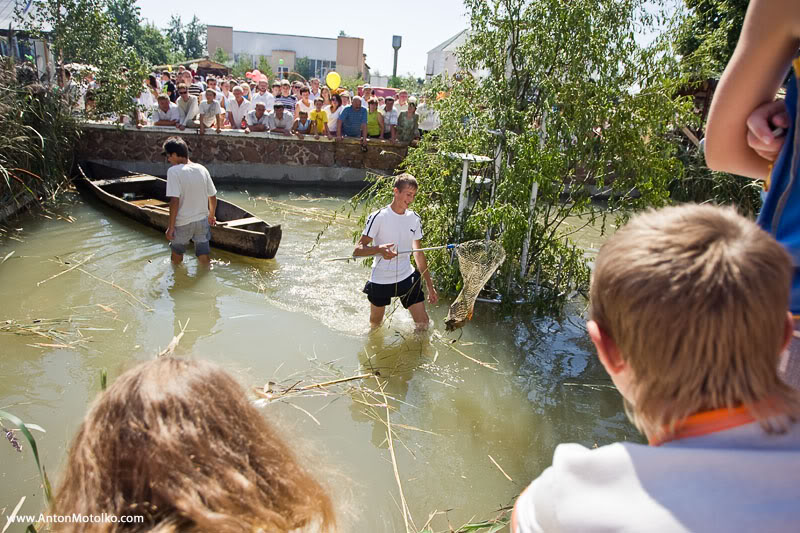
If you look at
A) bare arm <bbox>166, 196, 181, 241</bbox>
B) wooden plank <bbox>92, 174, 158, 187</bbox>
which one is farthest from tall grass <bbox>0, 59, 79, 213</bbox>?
bare arm <bbox>166, 196, 181, 241</bbox>

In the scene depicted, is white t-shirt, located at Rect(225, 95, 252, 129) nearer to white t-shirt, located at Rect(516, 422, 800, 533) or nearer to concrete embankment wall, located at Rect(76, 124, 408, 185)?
concrete embankment wall, located at Rect(76, 124, 408, 185)

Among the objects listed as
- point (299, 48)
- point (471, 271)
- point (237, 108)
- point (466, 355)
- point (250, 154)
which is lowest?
point (466, 355)

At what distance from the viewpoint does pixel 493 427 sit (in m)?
4.99

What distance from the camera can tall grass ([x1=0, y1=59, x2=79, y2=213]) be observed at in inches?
376

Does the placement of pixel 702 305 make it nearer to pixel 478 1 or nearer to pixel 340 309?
pixel 478 1

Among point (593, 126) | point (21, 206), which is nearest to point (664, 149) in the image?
point (593, 126)

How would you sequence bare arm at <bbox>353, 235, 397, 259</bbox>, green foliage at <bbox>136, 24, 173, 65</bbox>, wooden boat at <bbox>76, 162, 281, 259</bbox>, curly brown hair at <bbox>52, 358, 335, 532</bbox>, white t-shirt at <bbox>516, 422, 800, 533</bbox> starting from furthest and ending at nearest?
green foliage at <bbox>136, 24, 173, 65</bbox> → wooden boat at <bbox>76, 162, 281, 259</bbox> → bare arm at <bbox>353, 235, 397, 259</bbox> → curly brown hair at <bbox>52, 358, 335, 532</bbox> → white t-shirt at <bbox>516, 422, 800, 533</bbox>

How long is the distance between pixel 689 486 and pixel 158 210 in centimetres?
1043

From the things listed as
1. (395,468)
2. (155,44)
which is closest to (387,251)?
(395,468)

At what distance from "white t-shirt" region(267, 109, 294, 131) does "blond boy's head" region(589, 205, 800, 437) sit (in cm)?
1613

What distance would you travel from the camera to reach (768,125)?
1.44m

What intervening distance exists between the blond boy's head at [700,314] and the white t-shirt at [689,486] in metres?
0.07

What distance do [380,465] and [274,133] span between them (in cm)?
1323

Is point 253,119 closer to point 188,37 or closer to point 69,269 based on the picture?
point 69,269
